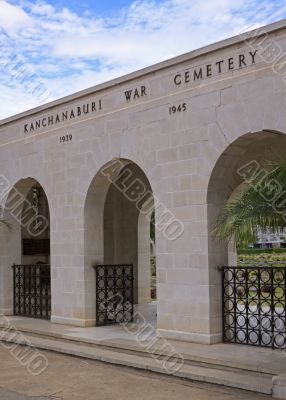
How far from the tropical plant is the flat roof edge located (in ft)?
9.01

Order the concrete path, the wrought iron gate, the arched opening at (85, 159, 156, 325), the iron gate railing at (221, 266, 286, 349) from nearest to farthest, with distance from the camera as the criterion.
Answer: the concrete path → the iron gate railing at (221, 266, 286, 349) → the wrought iron gate → the arched opening at (85, 159, 156, 325)

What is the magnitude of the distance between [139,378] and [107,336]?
2572 millimetres

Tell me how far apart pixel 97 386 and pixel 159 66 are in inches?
224

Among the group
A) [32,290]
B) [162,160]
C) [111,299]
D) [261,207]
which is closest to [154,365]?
[261,207]

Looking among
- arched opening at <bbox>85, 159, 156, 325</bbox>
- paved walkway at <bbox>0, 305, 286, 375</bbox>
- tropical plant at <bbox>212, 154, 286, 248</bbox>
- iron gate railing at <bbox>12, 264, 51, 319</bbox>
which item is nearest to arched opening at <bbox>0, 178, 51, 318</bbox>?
iron gate railing at <bbox>12, 264, 51, 319</bbox>

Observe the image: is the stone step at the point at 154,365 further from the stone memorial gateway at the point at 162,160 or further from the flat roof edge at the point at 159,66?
the flat roof edge at the point at 159,66

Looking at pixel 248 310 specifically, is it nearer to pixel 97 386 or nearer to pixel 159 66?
pixel 97 386

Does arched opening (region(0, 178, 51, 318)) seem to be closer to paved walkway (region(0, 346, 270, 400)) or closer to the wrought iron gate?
the wrought iron gate

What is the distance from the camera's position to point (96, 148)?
475 inches

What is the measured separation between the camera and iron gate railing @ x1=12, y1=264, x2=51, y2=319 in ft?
46.4

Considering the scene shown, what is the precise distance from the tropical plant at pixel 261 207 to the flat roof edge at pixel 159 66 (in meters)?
2.75

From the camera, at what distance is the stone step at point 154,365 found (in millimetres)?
7566

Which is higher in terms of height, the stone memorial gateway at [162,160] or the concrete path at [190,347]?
the stone memorial gateway at [162,160]

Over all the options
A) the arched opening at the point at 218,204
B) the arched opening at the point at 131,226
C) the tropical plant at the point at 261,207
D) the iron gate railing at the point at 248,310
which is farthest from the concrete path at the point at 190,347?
the arched opening at the point at 131,226
